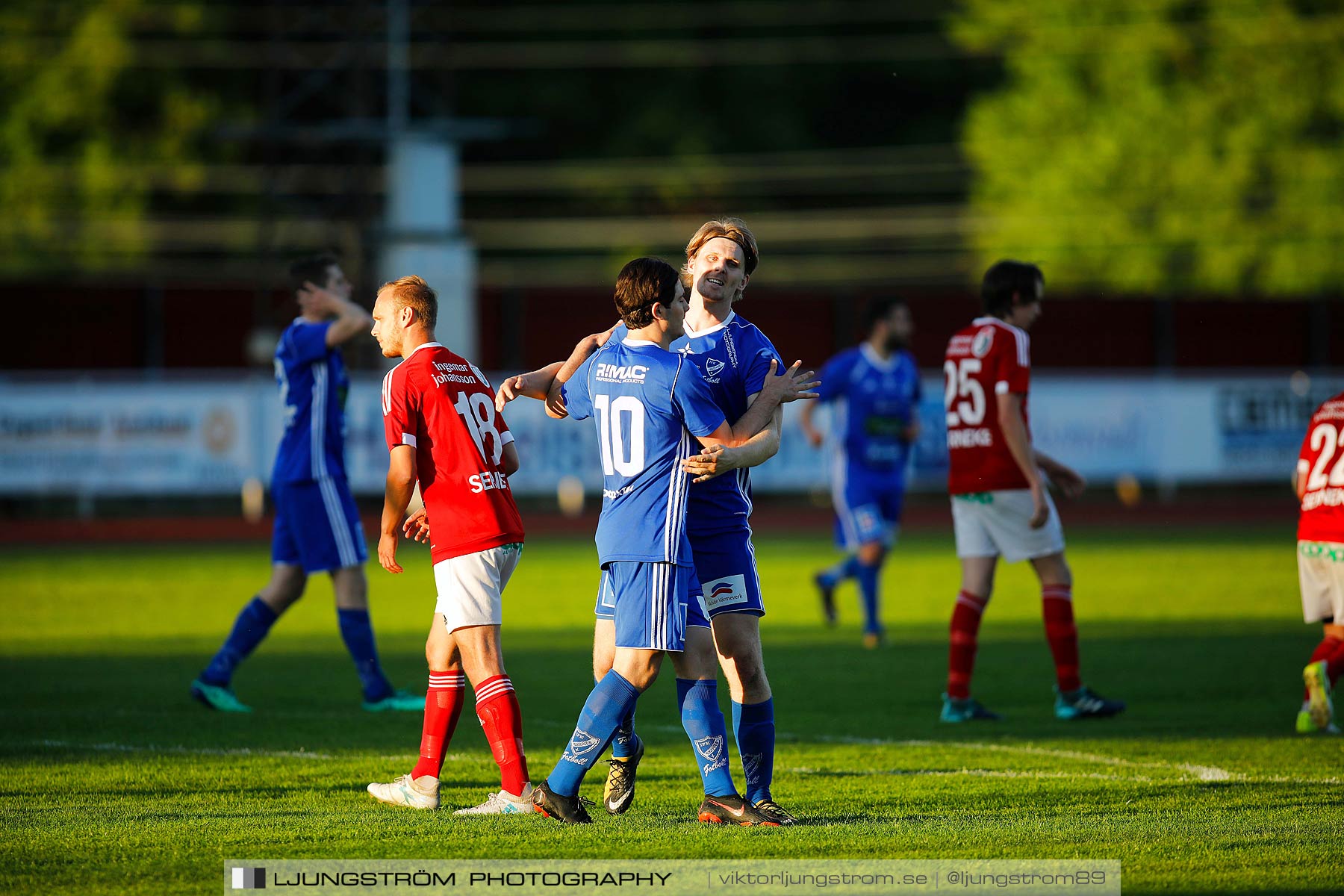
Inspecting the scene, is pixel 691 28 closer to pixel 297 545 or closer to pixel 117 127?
pixel 117 127

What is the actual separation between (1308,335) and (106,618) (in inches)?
882

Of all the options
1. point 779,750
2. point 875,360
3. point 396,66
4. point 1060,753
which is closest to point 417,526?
point 779,750

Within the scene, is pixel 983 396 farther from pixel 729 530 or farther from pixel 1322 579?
pixel 729 530

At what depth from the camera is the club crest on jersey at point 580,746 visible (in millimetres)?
5547

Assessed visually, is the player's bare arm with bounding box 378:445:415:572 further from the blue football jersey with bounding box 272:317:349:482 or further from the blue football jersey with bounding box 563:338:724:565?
the blue football jersey with bounding box 272:317:349:482

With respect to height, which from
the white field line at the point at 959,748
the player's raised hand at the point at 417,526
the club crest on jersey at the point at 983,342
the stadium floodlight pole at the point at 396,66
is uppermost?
the stadium floodlight pole at the point at 396,66

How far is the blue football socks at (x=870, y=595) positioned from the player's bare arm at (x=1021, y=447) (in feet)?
10.2

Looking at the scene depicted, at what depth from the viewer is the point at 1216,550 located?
18000 millimetres

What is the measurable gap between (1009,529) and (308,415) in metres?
3.85

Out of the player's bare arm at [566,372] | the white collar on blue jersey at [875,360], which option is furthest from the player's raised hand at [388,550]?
the white collar on blue jersey at [875,360]

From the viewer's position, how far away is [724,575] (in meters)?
5.73

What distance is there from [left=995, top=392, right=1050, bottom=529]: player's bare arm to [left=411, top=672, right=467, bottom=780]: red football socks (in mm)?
3385

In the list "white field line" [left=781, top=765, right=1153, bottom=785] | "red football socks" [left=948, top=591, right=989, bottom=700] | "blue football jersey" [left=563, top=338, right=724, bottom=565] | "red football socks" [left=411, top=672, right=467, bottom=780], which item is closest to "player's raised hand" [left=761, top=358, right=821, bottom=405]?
"blue football jersey" [left=563, top=338, right=724, bottom=565]

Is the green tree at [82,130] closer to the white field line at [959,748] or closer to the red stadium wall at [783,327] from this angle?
the red stadium wall at [783,327]
